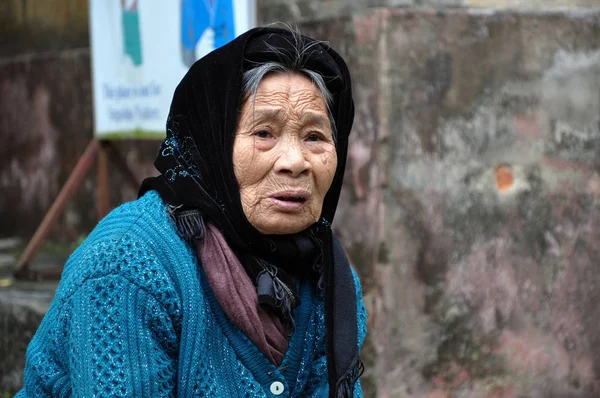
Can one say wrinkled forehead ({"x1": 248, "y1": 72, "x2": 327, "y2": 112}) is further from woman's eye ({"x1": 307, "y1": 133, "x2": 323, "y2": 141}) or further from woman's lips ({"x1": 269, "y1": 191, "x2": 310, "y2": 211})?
woman's lips ({"x1": 269, "y1": 191, "x2": 310, "y2": 211})

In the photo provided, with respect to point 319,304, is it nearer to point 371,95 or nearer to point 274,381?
point 274,381

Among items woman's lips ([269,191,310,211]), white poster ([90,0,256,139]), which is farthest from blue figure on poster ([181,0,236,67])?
woman's lips ([269,191,310,211])

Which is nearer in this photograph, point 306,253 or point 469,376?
point 306,253

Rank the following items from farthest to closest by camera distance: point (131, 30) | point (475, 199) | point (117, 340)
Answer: point (131, 30)
point (475, 199)
point (117, 340)

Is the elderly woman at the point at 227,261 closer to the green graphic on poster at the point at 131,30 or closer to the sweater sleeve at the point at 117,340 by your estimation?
the sweater sleeve at the point at 117,340

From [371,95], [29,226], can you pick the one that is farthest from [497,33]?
[29,226]

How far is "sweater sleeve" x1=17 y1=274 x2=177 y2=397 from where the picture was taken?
2.06m

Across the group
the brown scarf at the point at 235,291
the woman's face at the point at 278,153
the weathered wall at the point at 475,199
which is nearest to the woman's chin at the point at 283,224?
the woman's face at the point at 278,153

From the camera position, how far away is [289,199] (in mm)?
2338

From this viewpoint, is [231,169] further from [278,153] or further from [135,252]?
[135,252]

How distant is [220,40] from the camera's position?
4.27 m

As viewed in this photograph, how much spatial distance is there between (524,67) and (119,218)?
2947 mm

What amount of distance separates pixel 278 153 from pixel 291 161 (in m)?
0.04

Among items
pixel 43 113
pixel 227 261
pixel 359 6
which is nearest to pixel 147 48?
pixel 359 6
